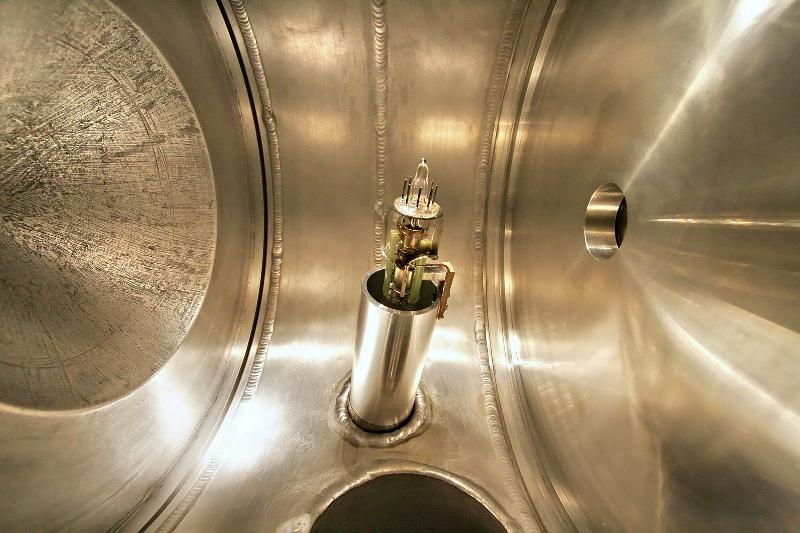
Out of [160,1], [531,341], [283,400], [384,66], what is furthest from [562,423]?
[160,1]

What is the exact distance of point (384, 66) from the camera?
1321mm

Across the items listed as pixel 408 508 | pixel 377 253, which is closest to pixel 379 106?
pixel 377 253

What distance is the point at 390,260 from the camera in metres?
1.11

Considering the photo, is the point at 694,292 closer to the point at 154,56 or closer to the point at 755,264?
the point at 755,264

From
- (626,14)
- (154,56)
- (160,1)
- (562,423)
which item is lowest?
(562,423)

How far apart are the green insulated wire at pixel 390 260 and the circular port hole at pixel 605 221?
51 centimetres

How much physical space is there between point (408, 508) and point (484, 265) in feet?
2.76

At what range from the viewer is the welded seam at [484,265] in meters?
1.19

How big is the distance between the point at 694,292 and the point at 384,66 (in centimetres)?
100

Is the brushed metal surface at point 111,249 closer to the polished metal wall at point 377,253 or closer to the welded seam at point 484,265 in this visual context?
the polished metal wall at point 377,253

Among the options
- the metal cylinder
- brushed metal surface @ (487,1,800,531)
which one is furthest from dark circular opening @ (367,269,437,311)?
brushed metal surface @ (487,1,800,531)

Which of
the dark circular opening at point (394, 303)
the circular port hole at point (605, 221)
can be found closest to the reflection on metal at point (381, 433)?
the dark circular opening at point (394, 303)

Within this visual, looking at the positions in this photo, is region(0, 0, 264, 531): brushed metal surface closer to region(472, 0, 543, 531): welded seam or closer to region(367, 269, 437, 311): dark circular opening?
region(367, 269, 437, 311): dark circular opening

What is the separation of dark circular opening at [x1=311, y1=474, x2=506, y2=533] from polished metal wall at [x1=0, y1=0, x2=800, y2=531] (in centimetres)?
4
